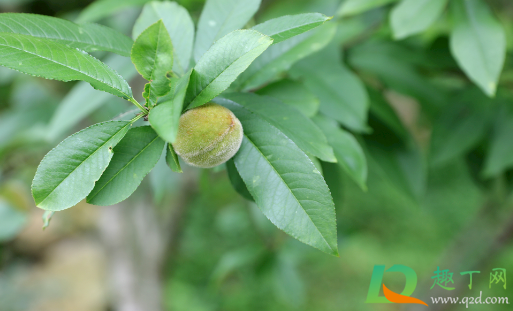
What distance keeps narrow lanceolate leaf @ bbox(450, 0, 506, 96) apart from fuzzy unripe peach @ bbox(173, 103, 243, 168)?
1.75ft

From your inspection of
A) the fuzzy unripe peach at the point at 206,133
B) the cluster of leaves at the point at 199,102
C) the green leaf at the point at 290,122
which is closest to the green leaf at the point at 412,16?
the cluster of leaves at the point at 199,102

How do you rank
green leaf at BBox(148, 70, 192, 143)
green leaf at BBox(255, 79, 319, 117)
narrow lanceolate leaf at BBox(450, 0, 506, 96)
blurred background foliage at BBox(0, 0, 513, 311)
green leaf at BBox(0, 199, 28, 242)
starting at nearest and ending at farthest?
1. green leaf at BBox(148, 70, 192, 143)
2. green leaf at BBox(255, 79, 319, 117)
3. narrow lanceolate leaf at BBox(450, 0, 506, 96)
4. blurred background foliage at BBox(0, 0, 513, 311)
5. green leaf at BBox(0, 199, 28, 242)

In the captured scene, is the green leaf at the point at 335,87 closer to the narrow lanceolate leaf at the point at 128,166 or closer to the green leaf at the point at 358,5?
the green leaf at the point at 358,5

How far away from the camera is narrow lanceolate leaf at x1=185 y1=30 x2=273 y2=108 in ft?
1.11

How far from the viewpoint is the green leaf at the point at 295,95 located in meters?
0.53

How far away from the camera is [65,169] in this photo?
0.35m

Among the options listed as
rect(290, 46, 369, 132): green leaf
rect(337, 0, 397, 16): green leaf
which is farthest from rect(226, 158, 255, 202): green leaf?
rect(337, 0, 397, 16): green leaf

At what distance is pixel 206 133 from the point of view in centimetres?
36

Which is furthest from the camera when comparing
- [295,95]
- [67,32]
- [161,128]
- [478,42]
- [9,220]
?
[9,220]

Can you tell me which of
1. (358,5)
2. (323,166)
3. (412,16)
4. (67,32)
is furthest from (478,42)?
(67,32)

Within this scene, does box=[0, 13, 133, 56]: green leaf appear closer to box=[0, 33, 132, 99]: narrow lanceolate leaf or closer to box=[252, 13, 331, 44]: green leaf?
box=[0, 33, 132, 99]: narrow lanceolate leaf

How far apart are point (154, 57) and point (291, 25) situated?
0.50 ft

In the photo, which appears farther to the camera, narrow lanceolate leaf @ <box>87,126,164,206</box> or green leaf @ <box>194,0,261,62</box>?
green leaf @ <box>194,0,261,62</box>

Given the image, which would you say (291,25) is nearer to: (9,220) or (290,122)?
(290,122)
